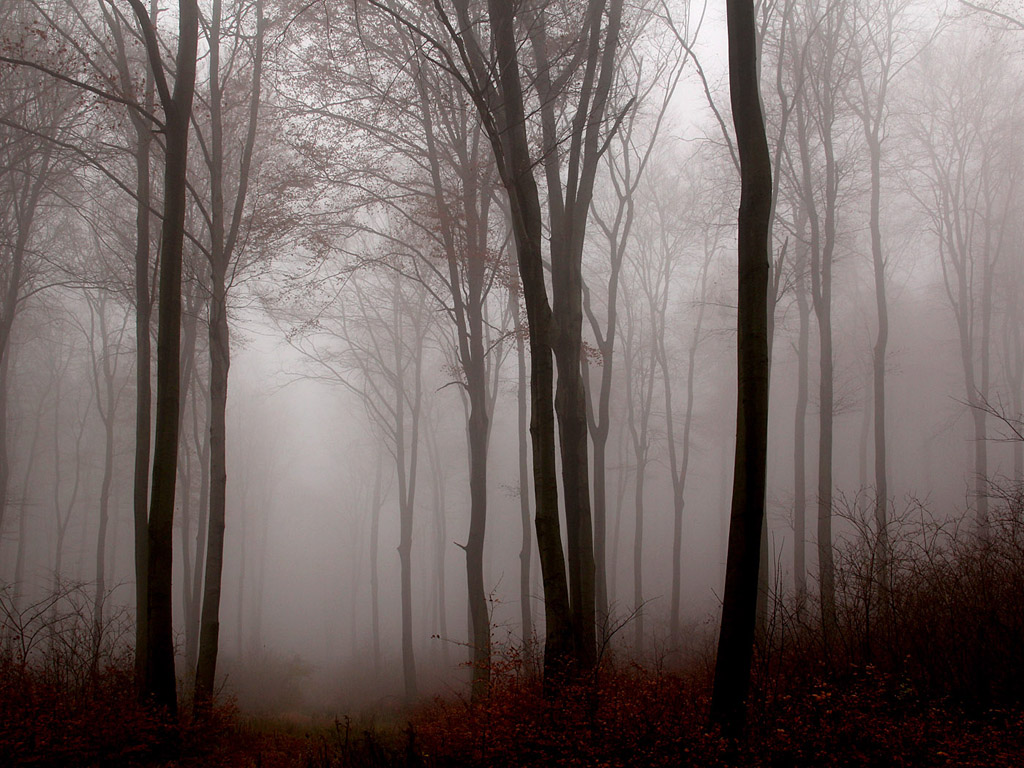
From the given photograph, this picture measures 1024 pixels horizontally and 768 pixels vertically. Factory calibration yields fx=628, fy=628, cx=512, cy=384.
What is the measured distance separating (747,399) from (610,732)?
2333mm

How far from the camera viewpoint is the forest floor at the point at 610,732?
12.1 ft

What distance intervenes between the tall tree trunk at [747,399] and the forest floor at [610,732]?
1.28 ft

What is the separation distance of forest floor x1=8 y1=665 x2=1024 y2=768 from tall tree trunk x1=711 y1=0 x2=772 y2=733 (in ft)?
1.28

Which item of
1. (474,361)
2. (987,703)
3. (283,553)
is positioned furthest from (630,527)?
(987,703)

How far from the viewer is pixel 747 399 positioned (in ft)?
13.6

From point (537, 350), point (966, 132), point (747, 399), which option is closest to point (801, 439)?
point (966, 132)

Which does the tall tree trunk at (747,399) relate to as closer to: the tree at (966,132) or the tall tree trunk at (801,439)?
the tall tree trunk at (801,439)

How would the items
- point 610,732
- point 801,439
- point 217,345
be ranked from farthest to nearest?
point 801,439 < point 217,345 < point 610,732

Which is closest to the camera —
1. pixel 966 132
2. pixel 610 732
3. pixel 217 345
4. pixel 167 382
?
pixel 610 732

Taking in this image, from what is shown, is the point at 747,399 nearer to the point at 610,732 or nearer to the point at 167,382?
the point at 610,732

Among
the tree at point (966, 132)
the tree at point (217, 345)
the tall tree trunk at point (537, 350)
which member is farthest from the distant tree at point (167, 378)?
the tree at point (966, 132)

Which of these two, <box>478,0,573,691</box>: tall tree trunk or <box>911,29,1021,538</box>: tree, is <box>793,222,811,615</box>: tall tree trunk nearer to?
<box>911,29,1021,538</box>: tree

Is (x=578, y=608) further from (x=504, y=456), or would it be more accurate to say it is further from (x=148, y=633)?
(x=504, y=456)

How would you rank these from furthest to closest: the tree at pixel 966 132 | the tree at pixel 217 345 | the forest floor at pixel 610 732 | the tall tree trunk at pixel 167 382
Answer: the tree at pixel 966 132, the tree at pixel 217 345, the tall tree trunk at pixel 167 382, the forest floor at pixel 610 732
